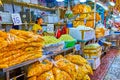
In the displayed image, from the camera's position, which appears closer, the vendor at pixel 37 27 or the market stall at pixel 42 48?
the market stall at pixel 42 48

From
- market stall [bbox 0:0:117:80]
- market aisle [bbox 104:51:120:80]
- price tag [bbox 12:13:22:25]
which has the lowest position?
market aisle [bbox 104:51:120:80]

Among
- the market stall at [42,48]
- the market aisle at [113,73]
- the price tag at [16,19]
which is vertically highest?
the price tag at [16,19]

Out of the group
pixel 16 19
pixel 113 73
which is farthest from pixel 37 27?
pixel 113 73

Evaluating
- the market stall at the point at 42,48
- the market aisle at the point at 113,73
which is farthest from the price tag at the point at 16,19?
the market aisle at the point at 113,73

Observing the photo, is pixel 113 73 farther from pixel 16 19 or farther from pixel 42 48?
pixel 16 19

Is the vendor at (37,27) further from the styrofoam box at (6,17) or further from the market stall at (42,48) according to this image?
the styrofoam box at (6,17)

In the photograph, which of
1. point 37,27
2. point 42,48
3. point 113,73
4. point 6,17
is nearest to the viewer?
point 42,48

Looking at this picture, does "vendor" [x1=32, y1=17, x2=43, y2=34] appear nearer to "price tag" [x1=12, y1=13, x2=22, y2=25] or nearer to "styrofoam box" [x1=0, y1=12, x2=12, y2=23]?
"price tag" [x1=12, y1=13, x2=22, y2=25]

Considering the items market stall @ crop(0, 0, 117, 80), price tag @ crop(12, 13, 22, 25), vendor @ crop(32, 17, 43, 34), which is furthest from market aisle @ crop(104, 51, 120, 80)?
price tag @ crop(12, 13, 22, 25)

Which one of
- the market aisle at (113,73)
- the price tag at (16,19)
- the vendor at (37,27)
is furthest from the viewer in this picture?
the vendor at (37,27)

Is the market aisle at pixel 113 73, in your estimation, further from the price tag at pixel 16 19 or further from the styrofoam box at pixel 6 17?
the styrofoam box at pixel 6 17

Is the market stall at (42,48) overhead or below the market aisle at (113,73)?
overhead

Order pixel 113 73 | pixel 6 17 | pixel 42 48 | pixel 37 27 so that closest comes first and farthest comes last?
pixel 42 48
pixel 6 17
pixel 113 73
pixel 37 27

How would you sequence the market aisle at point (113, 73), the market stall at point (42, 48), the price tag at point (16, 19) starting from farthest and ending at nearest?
1. the price tag at point (16, 19)
2. the market aisle at point (113, 73)
3. the market stall at point (42, 48)
